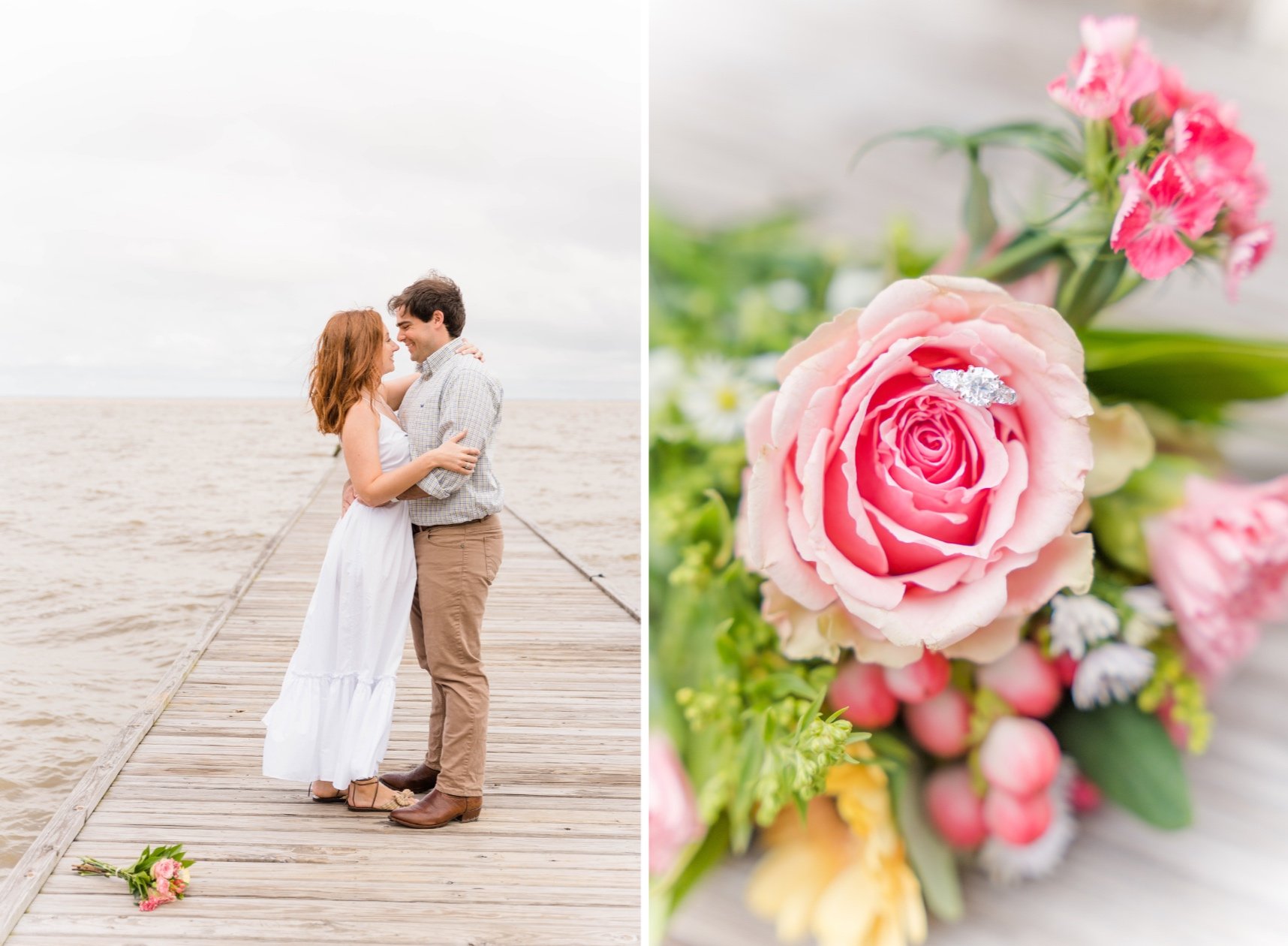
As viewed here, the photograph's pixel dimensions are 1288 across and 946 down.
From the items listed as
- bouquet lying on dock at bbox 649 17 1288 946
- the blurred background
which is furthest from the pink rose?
the blurred background

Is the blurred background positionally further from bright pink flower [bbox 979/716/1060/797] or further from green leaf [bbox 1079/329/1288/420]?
bright pink flower [bbox 979/716/1060/797]

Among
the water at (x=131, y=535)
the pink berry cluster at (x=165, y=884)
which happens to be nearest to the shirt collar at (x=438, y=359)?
the water at (x=131, y=535)

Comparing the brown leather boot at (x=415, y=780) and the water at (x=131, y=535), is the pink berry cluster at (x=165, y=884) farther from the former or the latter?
the water at (x=131, y=535)

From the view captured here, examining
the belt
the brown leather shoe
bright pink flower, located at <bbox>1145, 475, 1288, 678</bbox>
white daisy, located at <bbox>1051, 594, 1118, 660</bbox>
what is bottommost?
the brown leather shoe

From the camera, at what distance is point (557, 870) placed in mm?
1521

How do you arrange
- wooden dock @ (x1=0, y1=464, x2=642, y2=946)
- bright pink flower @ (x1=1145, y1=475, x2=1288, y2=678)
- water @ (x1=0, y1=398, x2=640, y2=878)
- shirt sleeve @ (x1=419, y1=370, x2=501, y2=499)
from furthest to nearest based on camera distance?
water @ (x1=0, y1=398, x2=640, y2=878) → shirt sleeve @ (x1=419, y1=370, x2=501, y2=499) → wooden dock @ (x1=0, y1=464, x2=642, y2=946) → bright pink flower @ (x1=1145, y1=475, x2=1288, y2=678)

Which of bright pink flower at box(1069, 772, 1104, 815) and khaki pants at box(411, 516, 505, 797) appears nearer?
bright pink flower at box(1069, 772, 1104, 815)

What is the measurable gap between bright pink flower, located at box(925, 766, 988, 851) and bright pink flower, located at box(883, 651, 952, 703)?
56 millimetres

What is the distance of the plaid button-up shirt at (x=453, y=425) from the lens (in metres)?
1.55

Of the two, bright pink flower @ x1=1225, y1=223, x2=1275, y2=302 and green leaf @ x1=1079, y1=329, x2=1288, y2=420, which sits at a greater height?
bright pink flower @ x1=1225, y1=223, x2=1275, y2=302

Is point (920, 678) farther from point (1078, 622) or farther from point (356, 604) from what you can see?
point (356, 604)

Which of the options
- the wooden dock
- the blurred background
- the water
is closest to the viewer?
the wooden dock

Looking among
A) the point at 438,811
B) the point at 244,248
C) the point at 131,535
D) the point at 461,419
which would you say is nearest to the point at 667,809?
the point at 461,419

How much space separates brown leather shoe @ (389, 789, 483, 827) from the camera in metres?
1.64
